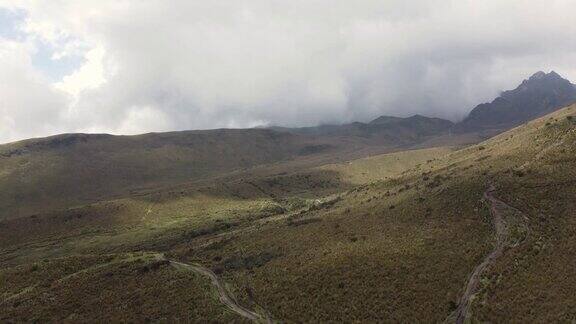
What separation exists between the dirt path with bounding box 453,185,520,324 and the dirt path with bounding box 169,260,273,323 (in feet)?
77.0

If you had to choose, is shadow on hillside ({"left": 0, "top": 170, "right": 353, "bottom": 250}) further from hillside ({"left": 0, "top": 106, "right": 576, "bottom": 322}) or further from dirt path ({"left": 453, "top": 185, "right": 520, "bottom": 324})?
dirt path ({"left": 453, "top": 185, "right": 520, "bottom": 324})

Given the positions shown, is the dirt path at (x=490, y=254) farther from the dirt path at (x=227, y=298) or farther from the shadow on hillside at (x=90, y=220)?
the shadow on hillside at (x=90, y=220)

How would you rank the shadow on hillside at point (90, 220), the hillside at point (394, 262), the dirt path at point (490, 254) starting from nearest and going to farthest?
the dirt path at point (490, 254), the hillside at point (394, 262), the shadow on hillside at point (90, 220)

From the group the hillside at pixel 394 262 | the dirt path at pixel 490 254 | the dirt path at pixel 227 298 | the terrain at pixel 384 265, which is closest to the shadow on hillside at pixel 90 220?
the hillside at pixel 394 262

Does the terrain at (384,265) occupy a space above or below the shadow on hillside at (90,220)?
below

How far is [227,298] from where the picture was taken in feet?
225

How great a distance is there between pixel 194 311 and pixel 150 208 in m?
116

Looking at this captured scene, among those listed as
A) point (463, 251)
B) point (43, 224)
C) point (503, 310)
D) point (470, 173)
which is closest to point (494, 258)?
point (463, 251)

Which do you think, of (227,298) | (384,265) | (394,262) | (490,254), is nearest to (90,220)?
(227,298)

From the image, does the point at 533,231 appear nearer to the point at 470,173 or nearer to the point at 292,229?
the point at 470,173

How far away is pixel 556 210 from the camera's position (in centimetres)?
6831

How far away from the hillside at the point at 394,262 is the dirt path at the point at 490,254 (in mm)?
171

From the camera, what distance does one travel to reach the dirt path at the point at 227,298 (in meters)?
61.5

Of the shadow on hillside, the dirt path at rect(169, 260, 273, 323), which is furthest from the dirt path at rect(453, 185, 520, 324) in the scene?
the shadow on hillside
